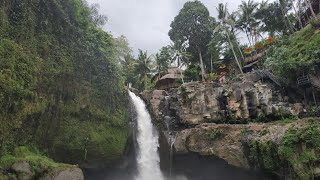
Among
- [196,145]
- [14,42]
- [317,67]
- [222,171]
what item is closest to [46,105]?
[14,42]

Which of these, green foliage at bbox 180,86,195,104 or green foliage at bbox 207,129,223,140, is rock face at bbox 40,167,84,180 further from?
green foliage at bbox 180,86,195,104

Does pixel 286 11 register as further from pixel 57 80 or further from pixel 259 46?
pixel 57 80

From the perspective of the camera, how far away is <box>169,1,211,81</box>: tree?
133 feet

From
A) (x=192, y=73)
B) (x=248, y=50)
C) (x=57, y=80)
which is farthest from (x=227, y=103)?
(x=248, y=50)

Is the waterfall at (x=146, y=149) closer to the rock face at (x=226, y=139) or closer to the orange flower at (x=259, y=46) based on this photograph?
the rock face at (x=226, y=139)

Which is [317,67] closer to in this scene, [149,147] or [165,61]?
[149,147]

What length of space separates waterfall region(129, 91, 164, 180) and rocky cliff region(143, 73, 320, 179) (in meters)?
1.14

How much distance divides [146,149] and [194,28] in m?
21.4

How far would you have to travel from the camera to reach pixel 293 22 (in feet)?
146

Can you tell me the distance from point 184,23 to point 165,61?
20.3ft

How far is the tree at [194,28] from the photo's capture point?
40625 millimetres

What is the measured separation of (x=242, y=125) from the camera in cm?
2105

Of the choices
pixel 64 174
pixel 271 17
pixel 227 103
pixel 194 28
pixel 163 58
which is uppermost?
pixel 271 17

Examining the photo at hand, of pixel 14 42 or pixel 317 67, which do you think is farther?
pixel 317 67
